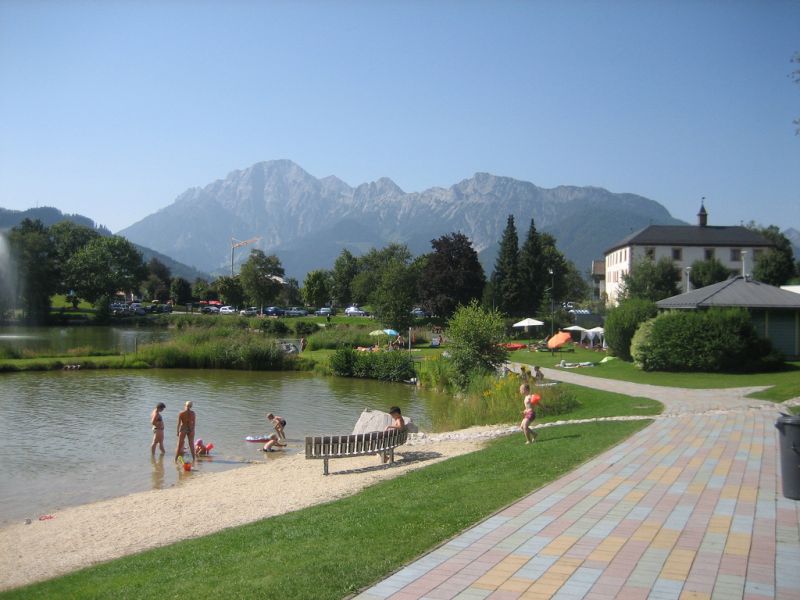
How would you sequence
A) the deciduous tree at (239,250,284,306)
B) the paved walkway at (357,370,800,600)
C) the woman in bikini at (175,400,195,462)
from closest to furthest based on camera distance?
the paved walkway at (357,370,800,600) < the woman in bikini at (175,400,195,462) < the deciduous tree at (239,250,284,306)

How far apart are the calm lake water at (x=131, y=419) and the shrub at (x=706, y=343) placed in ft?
35.0

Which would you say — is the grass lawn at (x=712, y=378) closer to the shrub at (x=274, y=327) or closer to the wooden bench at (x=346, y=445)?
the wooden bench at (x=346, y=445)

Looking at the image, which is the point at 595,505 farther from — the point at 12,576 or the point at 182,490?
the point at 182,490

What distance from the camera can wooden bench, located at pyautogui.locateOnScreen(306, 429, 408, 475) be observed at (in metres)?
14.4

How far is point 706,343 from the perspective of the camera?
28.6 m

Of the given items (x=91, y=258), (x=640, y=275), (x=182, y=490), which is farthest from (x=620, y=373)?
(x=91, y=258)

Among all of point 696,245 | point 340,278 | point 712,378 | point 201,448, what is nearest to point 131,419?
point 201,448

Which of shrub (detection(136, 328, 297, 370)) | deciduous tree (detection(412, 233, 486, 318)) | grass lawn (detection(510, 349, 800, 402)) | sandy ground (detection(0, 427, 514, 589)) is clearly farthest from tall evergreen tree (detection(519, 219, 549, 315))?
sandy ground (detection(0, 427, 514, 589))

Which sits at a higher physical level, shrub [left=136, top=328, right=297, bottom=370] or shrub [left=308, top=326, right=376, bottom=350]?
shrub [left=308, top=326, right=376, bottom=350]

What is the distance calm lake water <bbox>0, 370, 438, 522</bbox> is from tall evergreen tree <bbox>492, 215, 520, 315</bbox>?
39107 millimetres

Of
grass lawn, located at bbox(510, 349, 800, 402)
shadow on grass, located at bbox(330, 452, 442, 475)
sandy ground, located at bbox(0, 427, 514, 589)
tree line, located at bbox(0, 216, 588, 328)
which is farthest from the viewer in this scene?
tree line, located at bbox(0, 216, 588, 328)

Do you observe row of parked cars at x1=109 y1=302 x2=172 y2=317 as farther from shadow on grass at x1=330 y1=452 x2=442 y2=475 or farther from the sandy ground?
shadow on grass at x1=330 y1=452 x2=442 y2=475

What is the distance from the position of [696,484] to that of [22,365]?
37320 millimetres

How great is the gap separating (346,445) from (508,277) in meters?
62.7
